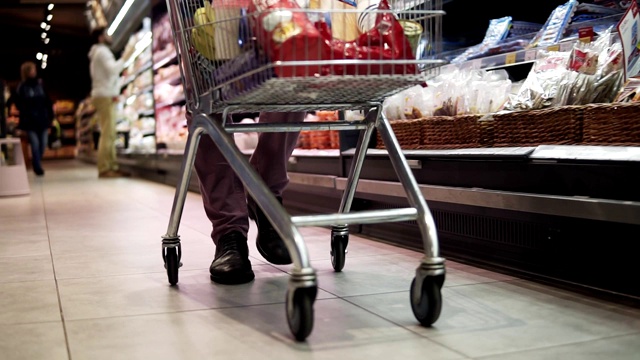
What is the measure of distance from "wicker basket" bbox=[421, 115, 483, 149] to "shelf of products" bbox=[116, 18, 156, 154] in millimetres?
5981

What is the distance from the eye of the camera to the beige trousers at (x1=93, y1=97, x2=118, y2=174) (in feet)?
30.5

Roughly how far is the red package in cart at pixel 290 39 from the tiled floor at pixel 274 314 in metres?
0.59

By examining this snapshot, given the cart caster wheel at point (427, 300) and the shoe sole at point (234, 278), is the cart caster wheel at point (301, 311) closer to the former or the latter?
the cart caster wheel at point (427, 300)

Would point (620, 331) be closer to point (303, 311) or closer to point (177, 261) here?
point (303, 311)

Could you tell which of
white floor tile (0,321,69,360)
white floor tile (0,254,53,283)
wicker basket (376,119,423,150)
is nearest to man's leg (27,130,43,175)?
white floor tile (0,254,53,283)

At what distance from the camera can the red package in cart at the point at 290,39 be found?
1.57 meters

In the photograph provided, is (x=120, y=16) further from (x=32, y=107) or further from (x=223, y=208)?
(x=223, y=208)

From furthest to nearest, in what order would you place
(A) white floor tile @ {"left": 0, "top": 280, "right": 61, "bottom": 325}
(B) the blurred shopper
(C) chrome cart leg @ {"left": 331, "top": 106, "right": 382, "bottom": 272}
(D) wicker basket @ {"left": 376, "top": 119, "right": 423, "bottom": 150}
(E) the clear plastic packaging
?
(B) the blurred shopper → (D) wicker basket @ {"left": 376, "top": 119, "right": 423, "bottom": 150} → (E) the clear plastic packaging → (C) chrome cart leg @ {"left": 331, "top": 106, "right": 382, "bottom": 272} → (A) white floor tile @ {"left": 0, "top": 280, "right": 61, "bottom": 325}

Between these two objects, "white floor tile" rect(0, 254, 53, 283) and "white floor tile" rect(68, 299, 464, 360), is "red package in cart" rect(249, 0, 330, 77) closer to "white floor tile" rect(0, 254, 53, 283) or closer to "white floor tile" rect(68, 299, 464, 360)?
"white floor tile" rect(68, 299, 464, 360)

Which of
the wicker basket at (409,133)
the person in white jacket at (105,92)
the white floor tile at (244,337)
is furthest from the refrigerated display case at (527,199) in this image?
the person in white jacket at (105,92)

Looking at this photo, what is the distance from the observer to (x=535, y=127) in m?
2.26

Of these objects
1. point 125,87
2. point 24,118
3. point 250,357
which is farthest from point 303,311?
point 125,87

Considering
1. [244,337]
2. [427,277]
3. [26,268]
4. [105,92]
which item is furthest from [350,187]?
[105,92]

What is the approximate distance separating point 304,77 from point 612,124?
0.90 meters
